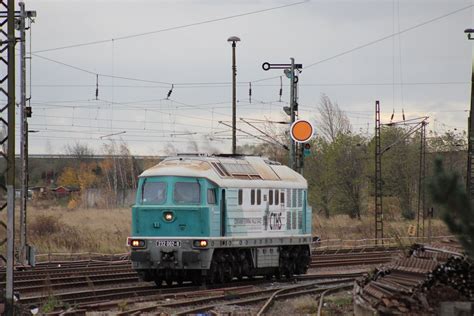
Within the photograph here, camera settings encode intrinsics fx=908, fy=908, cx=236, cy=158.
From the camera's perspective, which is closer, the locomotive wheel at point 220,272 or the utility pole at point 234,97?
the locomotive wheel at point 220,272

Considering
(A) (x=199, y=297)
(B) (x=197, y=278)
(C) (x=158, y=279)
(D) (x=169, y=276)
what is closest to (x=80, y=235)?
(C) (x=158, y=279)

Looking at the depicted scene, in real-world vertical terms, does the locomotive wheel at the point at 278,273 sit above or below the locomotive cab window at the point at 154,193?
below

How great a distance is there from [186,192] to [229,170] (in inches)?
67.8

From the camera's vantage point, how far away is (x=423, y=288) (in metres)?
14.8

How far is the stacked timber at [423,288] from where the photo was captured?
567 inches

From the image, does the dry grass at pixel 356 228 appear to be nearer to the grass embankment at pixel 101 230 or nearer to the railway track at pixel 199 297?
the grass embankment at pixel 101 230

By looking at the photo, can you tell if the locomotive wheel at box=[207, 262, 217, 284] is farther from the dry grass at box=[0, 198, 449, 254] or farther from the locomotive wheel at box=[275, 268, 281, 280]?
the dry grass at box=[0, 198, 449, 254]

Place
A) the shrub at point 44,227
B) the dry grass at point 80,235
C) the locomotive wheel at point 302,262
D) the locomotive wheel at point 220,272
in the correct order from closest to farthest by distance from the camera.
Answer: the locomotive wheel at point 220,272, the locomotive wheel at point 302,262, the dry grass at point 80,235, the shrub at point 44,227

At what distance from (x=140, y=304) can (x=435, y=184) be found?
1444 centimetres

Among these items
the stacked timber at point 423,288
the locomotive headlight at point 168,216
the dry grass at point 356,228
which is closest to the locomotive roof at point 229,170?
the locomotive headlight at point 168,216

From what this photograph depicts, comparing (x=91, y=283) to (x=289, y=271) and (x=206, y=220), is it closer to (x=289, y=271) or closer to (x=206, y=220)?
(x=206, y=220)

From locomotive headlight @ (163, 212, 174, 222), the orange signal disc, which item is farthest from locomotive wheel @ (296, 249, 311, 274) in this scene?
the orange signal disc

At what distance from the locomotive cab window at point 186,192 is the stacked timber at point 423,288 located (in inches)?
294

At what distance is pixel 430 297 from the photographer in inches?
577
